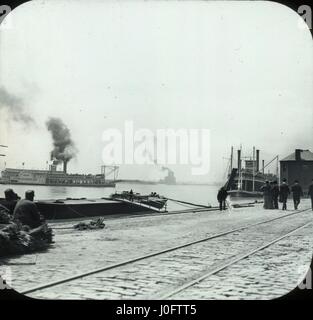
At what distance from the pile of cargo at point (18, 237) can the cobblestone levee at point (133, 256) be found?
10.9 inches

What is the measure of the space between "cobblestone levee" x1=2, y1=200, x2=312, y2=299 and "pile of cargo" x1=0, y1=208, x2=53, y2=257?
0.91 ft

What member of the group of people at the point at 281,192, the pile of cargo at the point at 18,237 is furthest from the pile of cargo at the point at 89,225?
the group of people at the point at 281,192

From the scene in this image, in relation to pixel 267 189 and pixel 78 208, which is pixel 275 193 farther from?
pixel 78 208

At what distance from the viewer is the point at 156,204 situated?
109 ft

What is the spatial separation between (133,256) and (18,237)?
2.10 metres

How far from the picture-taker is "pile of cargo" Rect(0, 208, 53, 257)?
287 inches

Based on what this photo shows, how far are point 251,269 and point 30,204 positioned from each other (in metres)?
4.27

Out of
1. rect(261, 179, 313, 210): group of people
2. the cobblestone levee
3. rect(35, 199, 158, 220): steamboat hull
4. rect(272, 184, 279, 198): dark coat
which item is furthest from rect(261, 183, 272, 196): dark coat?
the cobblestone levee

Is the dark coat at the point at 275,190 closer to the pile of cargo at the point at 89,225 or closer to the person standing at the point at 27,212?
the pile of cargo at the point at 89,225

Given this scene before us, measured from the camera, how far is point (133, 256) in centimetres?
767

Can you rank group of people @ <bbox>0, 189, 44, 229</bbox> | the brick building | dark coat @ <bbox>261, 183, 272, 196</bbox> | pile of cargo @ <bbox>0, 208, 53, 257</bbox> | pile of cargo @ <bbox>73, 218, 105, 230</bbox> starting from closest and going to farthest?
pile of cargo @ <bbox>0, 208, 53, 257</bbox>, group of people @ <bbox>0, 189, 44, 229</bbox>, pile of cargo @ <bbox>73, 218, 105, 230</bbox>, dark coat @ <bbox>261, 183, 272, 196</bbox>, the brick building

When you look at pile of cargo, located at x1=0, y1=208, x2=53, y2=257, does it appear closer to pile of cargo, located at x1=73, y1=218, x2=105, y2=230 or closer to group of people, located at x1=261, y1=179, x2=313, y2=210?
pile of cargo, located at x1=73, y1=218, x2=105, y2=230

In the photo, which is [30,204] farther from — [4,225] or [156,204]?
[156,204]
